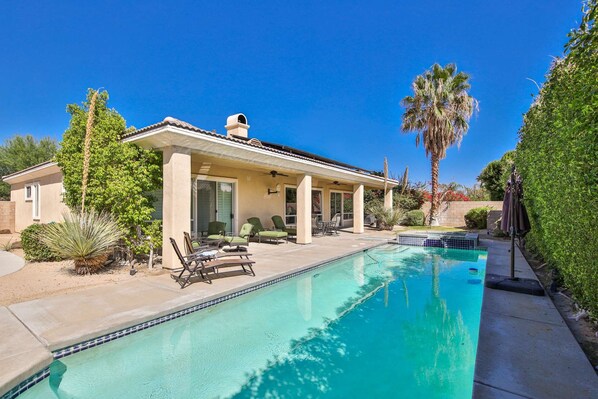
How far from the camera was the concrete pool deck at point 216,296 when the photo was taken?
2814 millimetres

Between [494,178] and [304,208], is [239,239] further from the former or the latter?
[494,178]

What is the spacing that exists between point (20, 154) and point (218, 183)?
3438 cm

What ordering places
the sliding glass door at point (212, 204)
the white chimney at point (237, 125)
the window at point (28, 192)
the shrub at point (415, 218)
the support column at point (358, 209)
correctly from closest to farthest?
the sliding glass door at point (212, 204)
the white chimney at point (237, 125)
the window at point (28, 192)
the support column at point (358, 209)
the shrub at point (415, 218)

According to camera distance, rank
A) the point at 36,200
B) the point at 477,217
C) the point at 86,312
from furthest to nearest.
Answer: the point at 477,217, the point at 36,200, the point at 86,312

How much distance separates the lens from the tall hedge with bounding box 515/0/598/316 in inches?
108

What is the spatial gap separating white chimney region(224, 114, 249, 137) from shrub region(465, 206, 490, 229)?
57.7 ft

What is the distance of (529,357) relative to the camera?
321 centimetres

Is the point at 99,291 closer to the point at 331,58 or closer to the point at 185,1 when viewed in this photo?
the point at 185,1

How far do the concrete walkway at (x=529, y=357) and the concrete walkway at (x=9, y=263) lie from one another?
10.8m

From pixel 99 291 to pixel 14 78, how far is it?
18843mm

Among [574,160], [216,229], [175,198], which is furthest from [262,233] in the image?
[574,160]

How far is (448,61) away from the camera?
68.4 ft

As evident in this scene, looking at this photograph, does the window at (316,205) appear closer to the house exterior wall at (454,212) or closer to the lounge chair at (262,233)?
the lounge chair at (262,233)

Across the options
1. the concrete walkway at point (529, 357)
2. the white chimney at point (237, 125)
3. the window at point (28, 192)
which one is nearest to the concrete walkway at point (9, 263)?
the window at point (28, 192)
